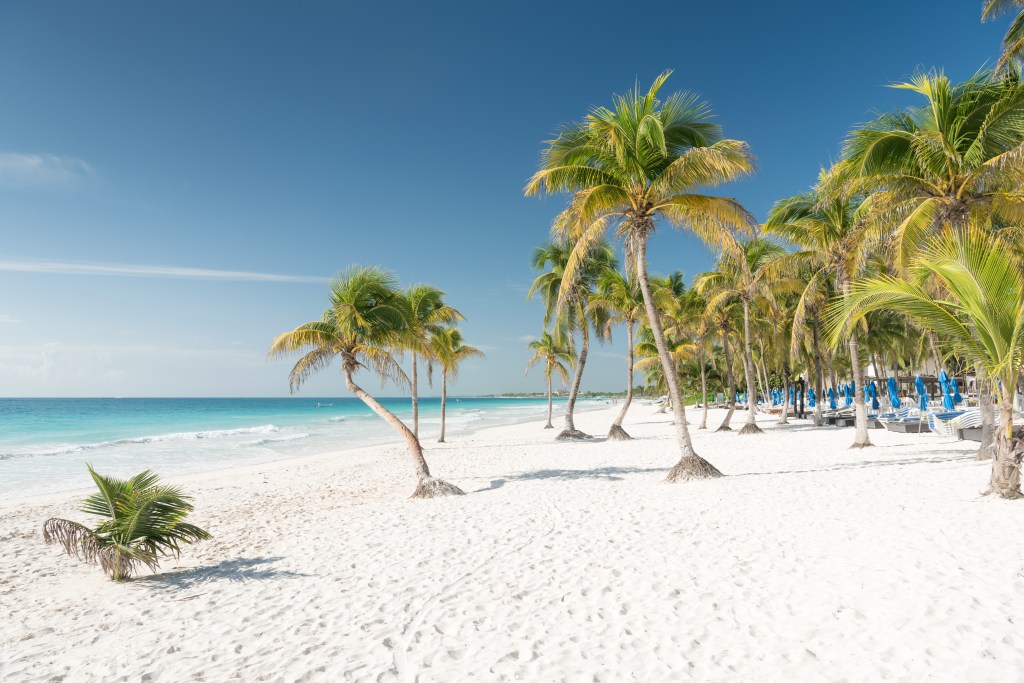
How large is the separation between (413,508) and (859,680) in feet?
22.0

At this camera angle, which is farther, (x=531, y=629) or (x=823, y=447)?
(x=823, y=447)

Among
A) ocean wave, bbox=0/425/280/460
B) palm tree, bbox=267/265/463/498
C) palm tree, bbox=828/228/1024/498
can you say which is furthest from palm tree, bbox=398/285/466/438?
ocean wave, bbox=0/425/280/460

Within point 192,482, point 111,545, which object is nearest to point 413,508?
point 111,545

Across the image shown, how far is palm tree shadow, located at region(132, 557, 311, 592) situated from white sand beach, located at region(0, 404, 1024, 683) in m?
0.04

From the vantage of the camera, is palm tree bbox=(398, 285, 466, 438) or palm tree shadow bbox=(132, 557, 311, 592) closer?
palm tree shadow bbox=(132, 557, 311, 592)

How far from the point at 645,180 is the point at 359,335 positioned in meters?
6.48

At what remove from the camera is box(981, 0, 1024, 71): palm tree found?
395 inches

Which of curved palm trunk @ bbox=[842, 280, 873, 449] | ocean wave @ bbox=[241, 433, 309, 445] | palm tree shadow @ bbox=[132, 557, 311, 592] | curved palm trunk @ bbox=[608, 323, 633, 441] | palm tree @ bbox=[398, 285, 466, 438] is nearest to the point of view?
palm tree shadow @ bbox=[132, 557, 311, 592]

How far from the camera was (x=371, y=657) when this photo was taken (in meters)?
3.62

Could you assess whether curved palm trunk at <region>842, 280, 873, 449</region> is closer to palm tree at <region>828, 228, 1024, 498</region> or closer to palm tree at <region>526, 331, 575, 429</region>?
palm tree at <region>828, 228, 1024, 498</region>

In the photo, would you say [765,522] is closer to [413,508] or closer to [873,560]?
[873,560]

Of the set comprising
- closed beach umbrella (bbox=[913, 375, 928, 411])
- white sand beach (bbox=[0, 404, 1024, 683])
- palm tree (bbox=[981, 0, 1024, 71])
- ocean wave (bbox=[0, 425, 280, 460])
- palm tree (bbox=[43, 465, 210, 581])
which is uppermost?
palm tree (bbox=[981, 0, 1024, 71])

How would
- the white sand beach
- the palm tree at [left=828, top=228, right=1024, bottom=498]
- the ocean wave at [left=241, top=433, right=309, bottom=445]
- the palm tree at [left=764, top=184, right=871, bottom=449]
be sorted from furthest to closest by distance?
the ocean wave at [left=241, top=433, right=309, bottom=445] → the palm tree at [left=764, top=184, right=871, bottom=449] → the palm tree at [left=828, top=228, right=1024, bottom=498] → the white sand beach

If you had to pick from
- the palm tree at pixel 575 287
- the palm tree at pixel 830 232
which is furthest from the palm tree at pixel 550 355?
the palm tree at pixel 830 232
